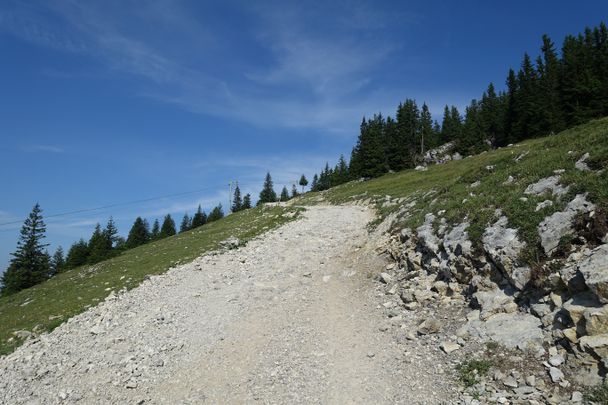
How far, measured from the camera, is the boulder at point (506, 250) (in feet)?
39.4

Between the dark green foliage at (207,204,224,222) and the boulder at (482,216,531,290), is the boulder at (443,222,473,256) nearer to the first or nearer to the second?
the boulder at (482,216,531,290)

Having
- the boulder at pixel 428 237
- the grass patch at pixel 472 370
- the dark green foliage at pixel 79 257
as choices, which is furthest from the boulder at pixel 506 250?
the dark green foliage at pixel 79 257

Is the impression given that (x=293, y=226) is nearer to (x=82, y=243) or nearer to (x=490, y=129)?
(x=82, y=243)

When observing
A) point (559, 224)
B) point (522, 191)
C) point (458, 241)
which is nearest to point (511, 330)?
point (559, 224)

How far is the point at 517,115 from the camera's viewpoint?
89500 mm

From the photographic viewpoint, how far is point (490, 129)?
10850 cm

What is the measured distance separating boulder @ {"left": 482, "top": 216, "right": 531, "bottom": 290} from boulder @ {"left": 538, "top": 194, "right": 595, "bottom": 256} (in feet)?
2.49

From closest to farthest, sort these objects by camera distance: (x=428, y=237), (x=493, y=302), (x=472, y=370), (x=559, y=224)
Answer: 1. (x=472, y=370)
2. (x=493, y=302)
3. (x=559, y=224)
4. (x=428, y=237)

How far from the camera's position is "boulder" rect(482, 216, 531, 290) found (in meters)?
12.0

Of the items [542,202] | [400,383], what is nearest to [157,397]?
[400,383]

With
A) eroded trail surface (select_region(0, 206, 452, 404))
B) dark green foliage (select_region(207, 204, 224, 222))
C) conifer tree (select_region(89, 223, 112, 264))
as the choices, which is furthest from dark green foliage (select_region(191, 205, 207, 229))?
eroded trail surface (select_region(0, 206, 452, 404))

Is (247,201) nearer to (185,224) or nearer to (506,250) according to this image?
(185,224)

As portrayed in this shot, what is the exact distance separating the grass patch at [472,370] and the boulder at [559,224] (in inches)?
174

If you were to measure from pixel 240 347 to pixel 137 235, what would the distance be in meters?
117
